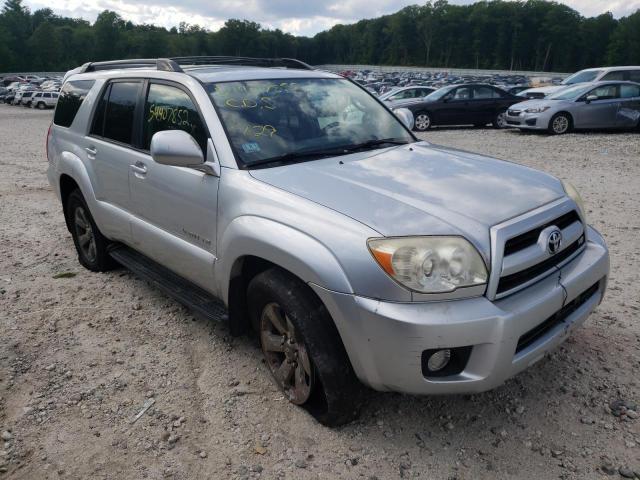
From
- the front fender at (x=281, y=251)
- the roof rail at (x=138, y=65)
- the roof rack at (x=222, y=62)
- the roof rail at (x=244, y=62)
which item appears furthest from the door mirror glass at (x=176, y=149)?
the roof rail at (x=244, y=62)

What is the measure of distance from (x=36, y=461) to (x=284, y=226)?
1.67 m

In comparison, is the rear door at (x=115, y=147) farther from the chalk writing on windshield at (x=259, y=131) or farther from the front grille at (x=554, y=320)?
the front grille at (x=554, y=320)

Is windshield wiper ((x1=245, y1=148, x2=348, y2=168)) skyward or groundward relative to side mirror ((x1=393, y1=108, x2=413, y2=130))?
groundward

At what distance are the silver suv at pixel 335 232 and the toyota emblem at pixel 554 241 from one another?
14 millimetres

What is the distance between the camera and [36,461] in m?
2.67

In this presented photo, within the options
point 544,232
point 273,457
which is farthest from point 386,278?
point 273,457

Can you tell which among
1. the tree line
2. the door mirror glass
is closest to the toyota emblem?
the door mirror glass

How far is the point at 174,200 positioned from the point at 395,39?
158 m

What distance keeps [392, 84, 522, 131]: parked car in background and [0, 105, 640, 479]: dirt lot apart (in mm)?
12631

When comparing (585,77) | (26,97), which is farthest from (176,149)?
(26,97)

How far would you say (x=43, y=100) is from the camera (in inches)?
1501

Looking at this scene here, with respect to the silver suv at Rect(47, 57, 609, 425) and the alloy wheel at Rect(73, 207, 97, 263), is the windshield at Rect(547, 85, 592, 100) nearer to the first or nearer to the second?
the silver suv at Rect(47, 57, 609, 425)

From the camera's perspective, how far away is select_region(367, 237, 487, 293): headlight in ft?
7.70

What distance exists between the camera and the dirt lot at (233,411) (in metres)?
2.60
